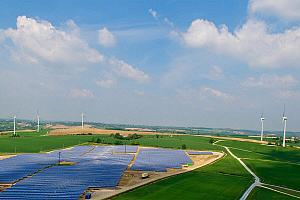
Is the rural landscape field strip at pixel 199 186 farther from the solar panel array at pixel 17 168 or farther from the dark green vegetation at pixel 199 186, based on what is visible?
the solar panel array at pixel 17 168

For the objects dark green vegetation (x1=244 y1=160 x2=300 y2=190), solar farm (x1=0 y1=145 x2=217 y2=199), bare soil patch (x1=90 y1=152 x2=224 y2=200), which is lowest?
dark green vegetation (x1=244 y1=160 x2=300 y2=190)

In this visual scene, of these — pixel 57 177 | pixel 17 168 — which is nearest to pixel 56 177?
pixel 57 177

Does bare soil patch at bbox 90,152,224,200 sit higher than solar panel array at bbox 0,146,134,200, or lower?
lower

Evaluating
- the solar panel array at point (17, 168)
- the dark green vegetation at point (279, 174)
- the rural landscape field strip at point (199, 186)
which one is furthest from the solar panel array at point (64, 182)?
the dark green vegetation at point (279, 174)

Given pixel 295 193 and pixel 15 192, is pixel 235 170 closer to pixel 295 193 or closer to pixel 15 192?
pixel 295 193

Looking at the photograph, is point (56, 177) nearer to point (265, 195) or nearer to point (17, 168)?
point (17, 168)

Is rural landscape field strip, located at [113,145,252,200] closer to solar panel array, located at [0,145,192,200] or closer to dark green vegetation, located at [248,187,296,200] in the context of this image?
dark green vegetation, located at [248,187,296,200]

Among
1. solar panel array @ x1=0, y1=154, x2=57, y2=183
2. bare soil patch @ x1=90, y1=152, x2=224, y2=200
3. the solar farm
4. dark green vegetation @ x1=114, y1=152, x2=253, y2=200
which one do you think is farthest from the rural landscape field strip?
solar panel array @ x1=0, y1=154, x2=57, y2=183

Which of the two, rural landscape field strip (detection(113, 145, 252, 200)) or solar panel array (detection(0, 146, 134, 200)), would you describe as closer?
solar panel array (detection(0, 146, 134, 200))
